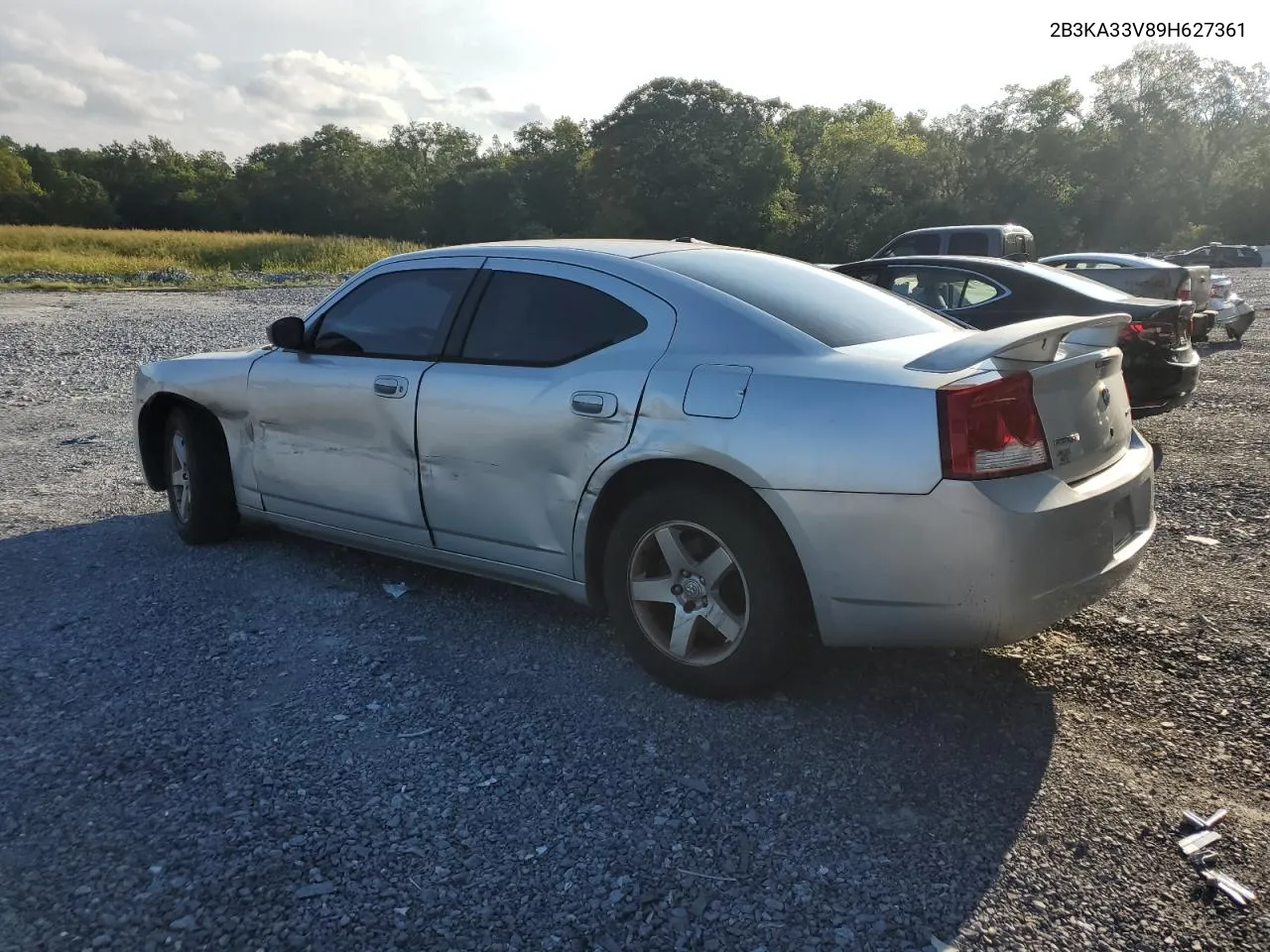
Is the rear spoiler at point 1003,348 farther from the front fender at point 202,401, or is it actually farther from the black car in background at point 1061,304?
the black car in background at point 1061,304

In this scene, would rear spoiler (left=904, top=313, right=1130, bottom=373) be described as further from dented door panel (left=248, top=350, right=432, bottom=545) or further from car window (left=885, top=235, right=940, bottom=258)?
car window (left=885, top=235, right=940, bottom=258)

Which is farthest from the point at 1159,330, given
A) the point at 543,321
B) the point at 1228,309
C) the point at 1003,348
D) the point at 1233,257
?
the point at 1233,257

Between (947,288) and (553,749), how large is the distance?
21.4 feet

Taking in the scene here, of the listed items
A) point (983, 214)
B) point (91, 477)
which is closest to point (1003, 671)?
point (91, 477)

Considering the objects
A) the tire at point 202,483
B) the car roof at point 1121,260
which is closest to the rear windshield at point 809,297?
the tire at point 202,483

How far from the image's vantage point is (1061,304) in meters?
7.82

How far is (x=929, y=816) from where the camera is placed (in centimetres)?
268

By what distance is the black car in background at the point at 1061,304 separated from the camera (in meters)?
7.50

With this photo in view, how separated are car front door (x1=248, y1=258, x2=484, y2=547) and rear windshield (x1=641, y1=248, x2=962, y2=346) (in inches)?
39.7

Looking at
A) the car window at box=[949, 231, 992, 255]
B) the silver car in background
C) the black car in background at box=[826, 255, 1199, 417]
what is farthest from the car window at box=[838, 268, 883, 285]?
the car window at box=[949, 231, 992, 255]

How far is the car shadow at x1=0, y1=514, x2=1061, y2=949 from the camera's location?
2.42 meters

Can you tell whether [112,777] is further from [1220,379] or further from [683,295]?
[1220,379]

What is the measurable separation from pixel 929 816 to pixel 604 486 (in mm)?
1492

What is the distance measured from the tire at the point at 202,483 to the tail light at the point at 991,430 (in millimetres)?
3768
